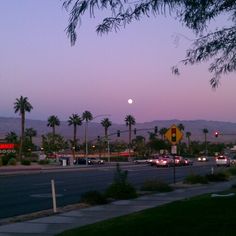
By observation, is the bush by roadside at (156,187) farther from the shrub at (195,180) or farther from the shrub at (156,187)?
the shrub at (195,180)

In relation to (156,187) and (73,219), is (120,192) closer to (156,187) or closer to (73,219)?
(156,187)

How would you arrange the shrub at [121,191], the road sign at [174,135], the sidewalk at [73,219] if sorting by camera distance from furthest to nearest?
the road sign at [174,135], the shrub at [121,191], the sidewalk at [73,219]

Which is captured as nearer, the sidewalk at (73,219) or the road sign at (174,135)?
the sidewalk at (73,219)

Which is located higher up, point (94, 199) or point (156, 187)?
point (156, 187)

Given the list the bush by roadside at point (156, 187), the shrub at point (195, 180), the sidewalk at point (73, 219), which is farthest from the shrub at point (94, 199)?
the shrub at point (195, 180)

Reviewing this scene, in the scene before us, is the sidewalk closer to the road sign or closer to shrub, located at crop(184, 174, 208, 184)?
the road sign

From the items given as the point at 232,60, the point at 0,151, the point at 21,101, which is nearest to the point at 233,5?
the point at 232,60

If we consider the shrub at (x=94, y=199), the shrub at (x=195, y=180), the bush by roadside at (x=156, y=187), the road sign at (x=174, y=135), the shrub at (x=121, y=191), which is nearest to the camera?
the shrub at (x=94, y=199)

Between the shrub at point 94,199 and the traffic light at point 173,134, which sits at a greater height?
the traffic light at point 173,134

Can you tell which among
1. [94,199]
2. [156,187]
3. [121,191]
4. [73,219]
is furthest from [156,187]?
[73,219]

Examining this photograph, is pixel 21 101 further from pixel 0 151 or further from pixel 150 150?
pixel 150 150

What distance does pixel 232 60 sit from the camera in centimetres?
1009

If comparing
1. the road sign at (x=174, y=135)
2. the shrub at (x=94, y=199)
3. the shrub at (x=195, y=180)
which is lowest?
the shrub at (x=94, y=199)

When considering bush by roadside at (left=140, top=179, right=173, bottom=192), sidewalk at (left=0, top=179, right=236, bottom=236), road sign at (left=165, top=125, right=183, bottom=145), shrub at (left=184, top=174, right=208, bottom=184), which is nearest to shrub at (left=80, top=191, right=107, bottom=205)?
sidewalk at (left=0, top=179, right=236, bottom=236)
